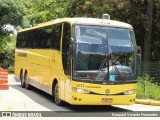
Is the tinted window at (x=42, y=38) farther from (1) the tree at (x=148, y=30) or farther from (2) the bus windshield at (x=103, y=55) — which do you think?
(1) the tree at (x=148, y=30)

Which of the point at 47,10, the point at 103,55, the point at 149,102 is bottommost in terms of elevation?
the point at 149,102

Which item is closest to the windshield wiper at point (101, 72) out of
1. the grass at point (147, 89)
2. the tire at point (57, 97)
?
the tire at point (57, 97)

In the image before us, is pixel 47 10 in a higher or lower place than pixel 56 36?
higher

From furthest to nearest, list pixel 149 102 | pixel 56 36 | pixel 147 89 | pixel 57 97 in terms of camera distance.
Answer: pixel 147 89 < pixel 149 102 < pixel 56 36 < pixel 57 97

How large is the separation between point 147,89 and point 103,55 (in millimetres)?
6117

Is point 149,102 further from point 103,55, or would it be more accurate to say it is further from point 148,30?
point 148,30

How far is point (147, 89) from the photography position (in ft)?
67.8

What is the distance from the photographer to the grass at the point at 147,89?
2008cm

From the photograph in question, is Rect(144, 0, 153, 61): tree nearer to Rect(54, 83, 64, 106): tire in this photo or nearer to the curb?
the curb

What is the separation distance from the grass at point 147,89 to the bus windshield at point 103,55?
4.65 m

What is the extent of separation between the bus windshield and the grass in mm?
4654

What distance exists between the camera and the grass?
2008 cm

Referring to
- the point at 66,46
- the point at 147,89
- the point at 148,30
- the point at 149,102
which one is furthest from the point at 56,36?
the point at 148,30

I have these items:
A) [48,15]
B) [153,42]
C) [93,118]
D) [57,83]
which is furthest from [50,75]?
[48,15]
